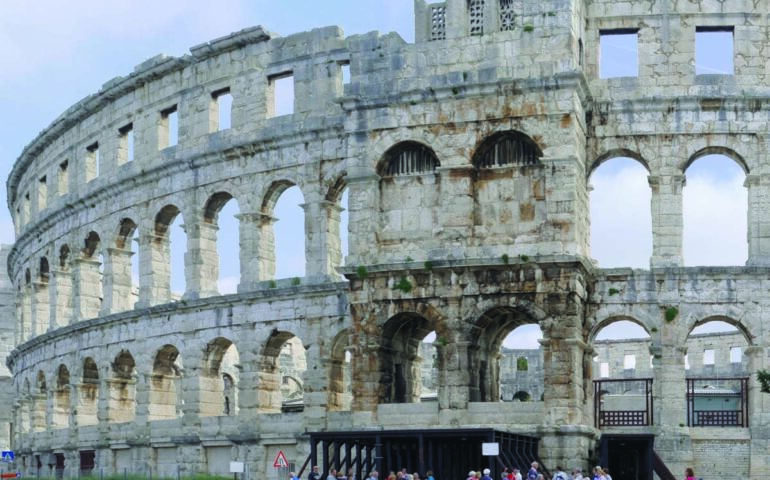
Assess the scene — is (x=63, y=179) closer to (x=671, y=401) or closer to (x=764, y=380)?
(x=671, y=401)

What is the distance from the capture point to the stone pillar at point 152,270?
46062 millimetres

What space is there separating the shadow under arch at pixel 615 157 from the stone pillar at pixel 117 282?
17190mm

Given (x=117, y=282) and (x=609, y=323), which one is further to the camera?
(x=117, y=282)

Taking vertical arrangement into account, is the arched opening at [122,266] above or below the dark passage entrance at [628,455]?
above

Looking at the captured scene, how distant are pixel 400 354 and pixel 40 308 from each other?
74.0ft

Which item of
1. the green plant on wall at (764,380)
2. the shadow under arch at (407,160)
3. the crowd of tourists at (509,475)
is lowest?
the crowd of tourists at (509,475)

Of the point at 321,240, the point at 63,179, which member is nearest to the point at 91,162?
the point at 63,179

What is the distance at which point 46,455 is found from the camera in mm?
52312

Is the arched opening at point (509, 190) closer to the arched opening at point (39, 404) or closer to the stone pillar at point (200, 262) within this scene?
the stone pillar at point (200, 262)

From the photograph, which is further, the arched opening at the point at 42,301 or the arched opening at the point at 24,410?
the arched opening at the point at 24,410

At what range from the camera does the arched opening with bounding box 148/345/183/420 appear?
4525 cm

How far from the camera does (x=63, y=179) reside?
176 ft

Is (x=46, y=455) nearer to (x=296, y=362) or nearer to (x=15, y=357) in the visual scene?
(x=15, y=357)

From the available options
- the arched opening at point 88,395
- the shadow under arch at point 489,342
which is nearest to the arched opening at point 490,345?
the shadow under arch at point 489,342
